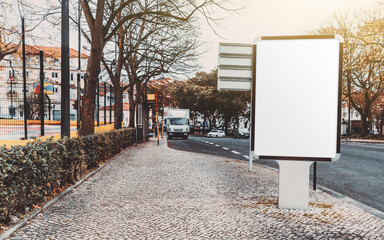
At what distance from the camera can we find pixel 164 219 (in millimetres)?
5344

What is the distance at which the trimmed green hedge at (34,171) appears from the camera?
15.2ft

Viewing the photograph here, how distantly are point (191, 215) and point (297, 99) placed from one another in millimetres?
2479

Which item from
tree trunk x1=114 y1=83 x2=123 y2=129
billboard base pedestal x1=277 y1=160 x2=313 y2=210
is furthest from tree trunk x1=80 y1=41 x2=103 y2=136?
tree trunk x1=114 y1=83 x2=123 y2=129

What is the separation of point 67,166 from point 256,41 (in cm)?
465

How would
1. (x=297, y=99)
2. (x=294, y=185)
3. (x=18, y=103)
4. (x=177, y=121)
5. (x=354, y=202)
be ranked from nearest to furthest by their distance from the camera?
(x=297, y=99) < (x=294, y=185) < (x=354, y=202) < (x=18, y=103) < (x=177, y=121)

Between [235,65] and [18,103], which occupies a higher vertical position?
[235,65]

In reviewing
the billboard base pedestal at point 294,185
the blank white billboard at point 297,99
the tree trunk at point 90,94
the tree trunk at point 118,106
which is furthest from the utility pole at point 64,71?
the tree trunk at point 118,106

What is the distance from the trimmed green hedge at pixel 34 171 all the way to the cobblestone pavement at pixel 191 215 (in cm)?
32

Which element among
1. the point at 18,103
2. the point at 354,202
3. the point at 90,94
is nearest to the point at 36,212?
the point at 354,202

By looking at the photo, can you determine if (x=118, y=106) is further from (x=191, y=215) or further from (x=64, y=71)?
(x=191, y=215)

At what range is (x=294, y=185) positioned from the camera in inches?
241

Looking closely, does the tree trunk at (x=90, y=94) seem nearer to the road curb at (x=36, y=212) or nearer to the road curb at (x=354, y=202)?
the road curb at (x=36, y=212)

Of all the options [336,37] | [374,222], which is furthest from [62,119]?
[374,222]

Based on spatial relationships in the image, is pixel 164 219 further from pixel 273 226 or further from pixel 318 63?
pixel 318 63
